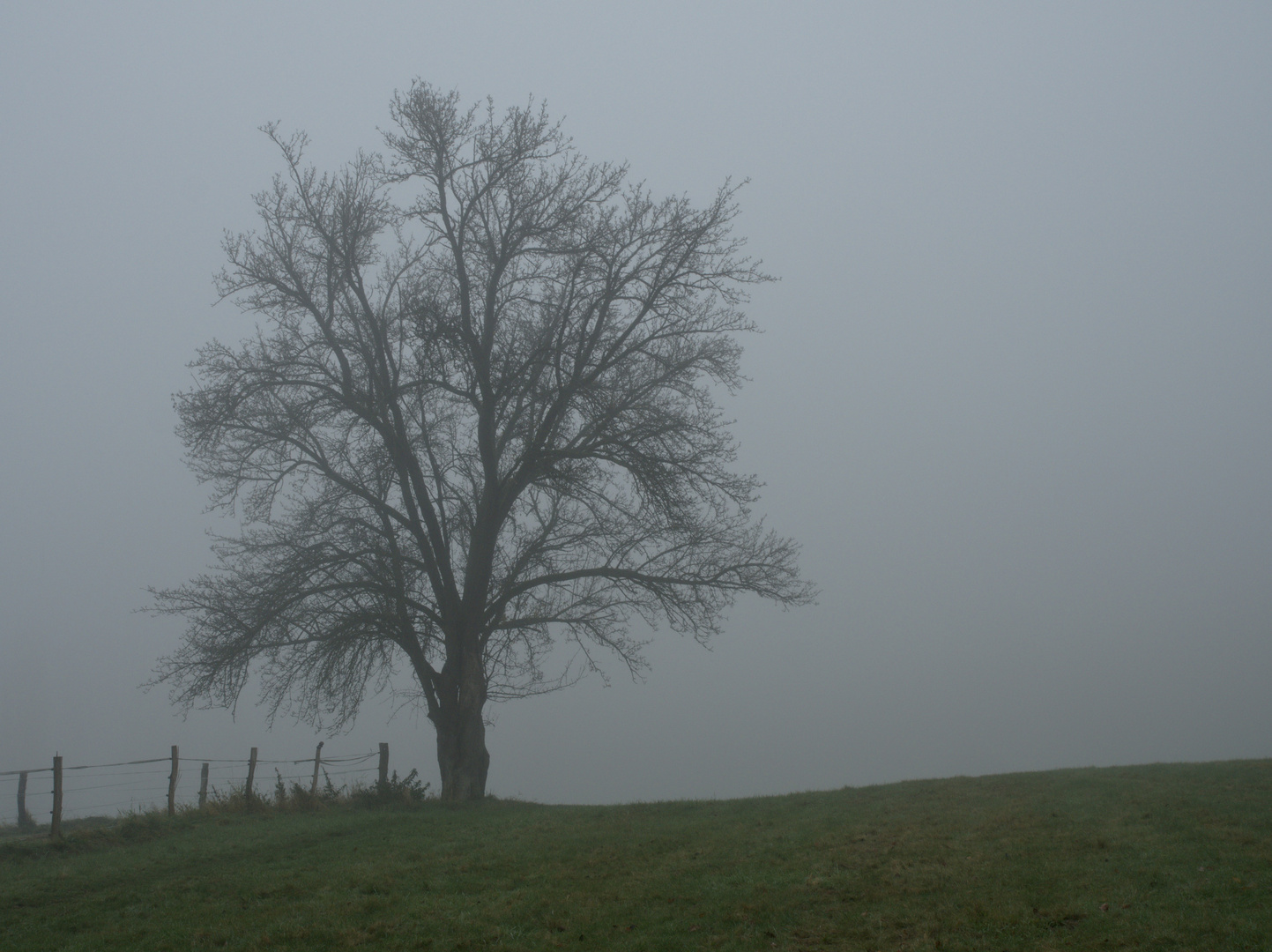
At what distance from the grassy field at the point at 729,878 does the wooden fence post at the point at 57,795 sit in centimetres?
36

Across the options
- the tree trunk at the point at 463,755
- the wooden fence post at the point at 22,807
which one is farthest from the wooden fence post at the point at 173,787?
the wooden fence post at the point at 22,807

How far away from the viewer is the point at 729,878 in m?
9.11

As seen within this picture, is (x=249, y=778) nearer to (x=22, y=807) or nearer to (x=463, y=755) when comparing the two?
(x=463, y=755)

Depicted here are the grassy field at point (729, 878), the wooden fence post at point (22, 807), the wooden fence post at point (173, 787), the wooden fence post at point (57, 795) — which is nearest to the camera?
the grassy field at point (729, 878)

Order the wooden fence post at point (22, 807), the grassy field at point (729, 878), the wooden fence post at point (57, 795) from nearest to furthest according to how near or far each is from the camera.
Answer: the grassy field at point (729, 878), the wooden fence post at point (57, 795), the wooden fence post at point (22, 807)

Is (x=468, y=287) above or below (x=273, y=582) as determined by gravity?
above

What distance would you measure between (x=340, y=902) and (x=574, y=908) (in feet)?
7.52

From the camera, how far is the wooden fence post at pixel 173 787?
16.2m

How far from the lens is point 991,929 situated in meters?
7.05

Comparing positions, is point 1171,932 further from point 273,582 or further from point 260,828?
point 273,582

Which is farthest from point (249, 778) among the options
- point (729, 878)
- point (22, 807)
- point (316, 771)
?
point (729, 878)

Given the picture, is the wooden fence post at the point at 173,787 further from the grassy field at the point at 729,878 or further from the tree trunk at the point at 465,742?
the tree trunk at the point at 465,742

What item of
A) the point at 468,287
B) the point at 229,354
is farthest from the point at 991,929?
the point at 229,354

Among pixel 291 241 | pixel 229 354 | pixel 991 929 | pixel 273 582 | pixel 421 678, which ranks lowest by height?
pixel 991 929
